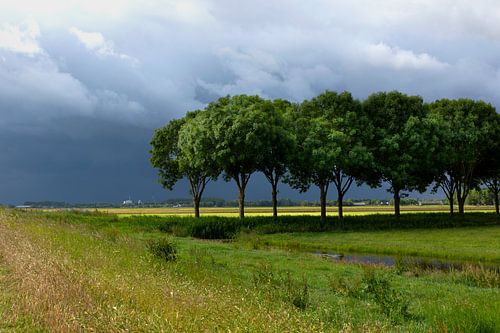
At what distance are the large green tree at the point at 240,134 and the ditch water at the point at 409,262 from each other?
19946mm

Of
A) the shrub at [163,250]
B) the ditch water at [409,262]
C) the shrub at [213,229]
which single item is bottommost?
the ditch water at [409,262]

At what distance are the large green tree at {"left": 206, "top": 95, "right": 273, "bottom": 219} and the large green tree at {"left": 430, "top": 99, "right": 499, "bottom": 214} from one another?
2528 centimetres

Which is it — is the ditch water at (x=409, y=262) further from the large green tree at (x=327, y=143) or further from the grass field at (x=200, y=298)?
the large green tree at (x=327, y=143)

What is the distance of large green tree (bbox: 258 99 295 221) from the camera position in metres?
56.8

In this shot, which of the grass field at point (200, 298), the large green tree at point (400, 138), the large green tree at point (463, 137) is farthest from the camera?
the large green tree at point (463, 137)

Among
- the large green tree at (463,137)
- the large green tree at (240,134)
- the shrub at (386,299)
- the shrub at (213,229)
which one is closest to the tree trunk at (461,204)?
the large green tree at (463,137)

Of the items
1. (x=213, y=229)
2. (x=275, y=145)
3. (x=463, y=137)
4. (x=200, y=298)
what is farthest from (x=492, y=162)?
(x=200, y=298)

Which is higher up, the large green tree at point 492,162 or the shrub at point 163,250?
the large green tree at point 492,162

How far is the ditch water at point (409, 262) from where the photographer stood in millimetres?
29661

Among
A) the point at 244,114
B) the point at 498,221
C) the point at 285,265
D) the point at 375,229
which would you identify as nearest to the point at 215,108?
the point at 244,114

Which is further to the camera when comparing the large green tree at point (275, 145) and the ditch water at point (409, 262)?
the large green tree at point (275, 145)

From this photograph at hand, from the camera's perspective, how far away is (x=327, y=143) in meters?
58.6

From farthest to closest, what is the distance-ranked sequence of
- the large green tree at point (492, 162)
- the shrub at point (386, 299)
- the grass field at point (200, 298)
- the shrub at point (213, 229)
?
the large green tree at point (492, 162)
the shrub at point (213, 229)
the shrub at point (386, 299)
the grass field at point (200, 298)

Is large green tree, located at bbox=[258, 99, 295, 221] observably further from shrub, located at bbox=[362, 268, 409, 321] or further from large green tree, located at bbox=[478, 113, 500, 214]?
shrub, located at bbox=[362, 268, 409, 321]
